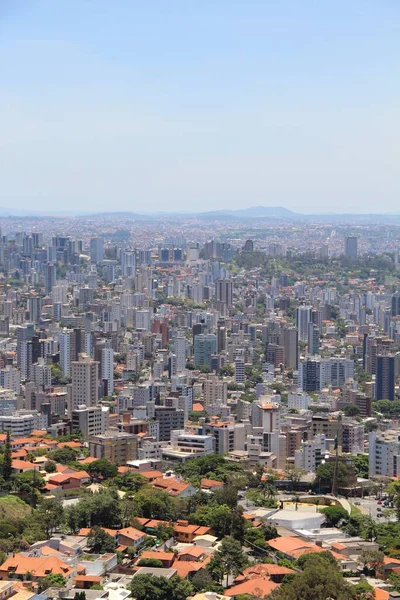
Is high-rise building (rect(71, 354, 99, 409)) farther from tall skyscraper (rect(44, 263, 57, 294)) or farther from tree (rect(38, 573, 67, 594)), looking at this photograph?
tall skyscraper (rect(44, 263, 57, 294))

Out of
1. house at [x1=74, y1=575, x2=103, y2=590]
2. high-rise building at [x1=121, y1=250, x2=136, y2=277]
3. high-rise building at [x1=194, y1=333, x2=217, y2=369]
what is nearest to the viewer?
house at [x1=74, y1=575, x2=103, y2=590]

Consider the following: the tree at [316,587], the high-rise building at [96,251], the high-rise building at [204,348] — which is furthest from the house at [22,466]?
the high-rise building at [96,251]

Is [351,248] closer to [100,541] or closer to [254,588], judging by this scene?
[100,541]

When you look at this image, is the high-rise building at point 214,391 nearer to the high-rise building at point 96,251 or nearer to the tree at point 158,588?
the tree at point 158,588

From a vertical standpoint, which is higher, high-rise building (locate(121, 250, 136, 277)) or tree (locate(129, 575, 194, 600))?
high-rise building (locate(121, 250, 136, 277))

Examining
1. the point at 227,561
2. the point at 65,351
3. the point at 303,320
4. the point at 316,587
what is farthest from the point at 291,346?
the point at 316,587

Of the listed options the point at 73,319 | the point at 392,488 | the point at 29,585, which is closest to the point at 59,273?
the point at 73,319

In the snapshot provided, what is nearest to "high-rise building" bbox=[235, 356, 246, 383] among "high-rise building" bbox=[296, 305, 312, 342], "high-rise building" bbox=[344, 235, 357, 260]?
"high-rise building" bbox=[296, 305, 312, 342]
